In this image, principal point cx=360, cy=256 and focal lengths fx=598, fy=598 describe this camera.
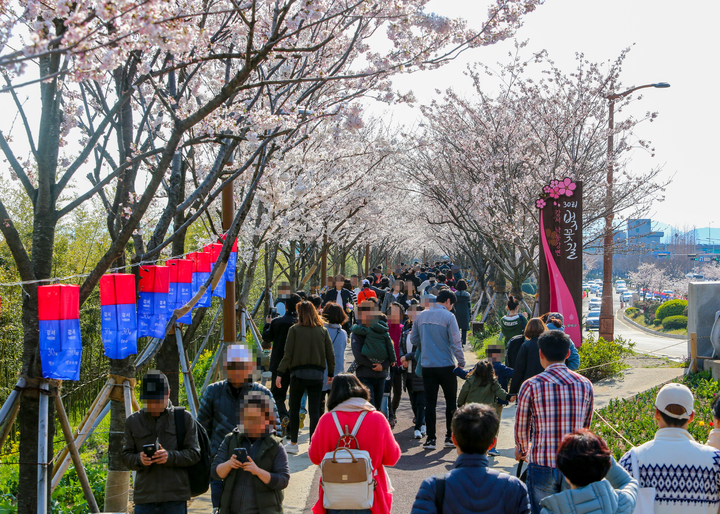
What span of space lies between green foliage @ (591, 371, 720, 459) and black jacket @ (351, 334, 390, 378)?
2.62 meters

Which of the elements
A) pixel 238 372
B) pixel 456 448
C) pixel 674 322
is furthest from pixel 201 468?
pixel 674 322

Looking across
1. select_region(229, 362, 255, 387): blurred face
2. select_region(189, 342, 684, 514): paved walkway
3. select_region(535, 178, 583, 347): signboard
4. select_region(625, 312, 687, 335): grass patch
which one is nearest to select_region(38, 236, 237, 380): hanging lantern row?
select_region(229, 362, 255, 387): blurred face

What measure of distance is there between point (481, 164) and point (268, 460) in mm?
11456

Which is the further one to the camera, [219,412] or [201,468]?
[219,412]


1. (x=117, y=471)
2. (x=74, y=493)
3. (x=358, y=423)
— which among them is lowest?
(x=74, y=493)

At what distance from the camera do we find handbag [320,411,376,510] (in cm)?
329

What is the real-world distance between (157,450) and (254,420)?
66 cm

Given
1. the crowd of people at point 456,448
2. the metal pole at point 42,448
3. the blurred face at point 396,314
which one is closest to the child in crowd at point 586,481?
the crowd of people at point 456,448

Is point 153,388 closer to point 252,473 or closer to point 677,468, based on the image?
point 252,473

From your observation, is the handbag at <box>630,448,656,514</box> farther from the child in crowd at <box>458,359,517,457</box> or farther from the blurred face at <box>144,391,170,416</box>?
the child in crowd at <box>458,359,517,457</box>

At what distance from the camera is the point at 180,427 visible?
371cm

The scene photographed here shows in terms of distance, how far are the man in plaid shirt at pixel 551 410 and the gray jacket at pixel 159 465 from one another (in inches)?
83.2

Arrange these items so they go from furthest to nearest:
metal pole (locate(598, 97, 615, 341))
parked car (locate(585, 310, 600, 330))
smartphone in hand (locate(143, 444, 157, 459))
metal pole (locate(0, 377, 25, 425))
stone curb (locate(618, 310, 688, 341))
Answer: parked car (locate(585, 310, 600, 330)) < stone curb (locate(618, 310, 688, 341)) < metal pole (locate(598, 97, 615, 341)) < metal pole (locate(0, 377, 25, 425)) < smartphone in hand (locate(143, 444, 157, 459))

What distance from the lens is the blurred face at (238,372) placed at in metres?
4.06
